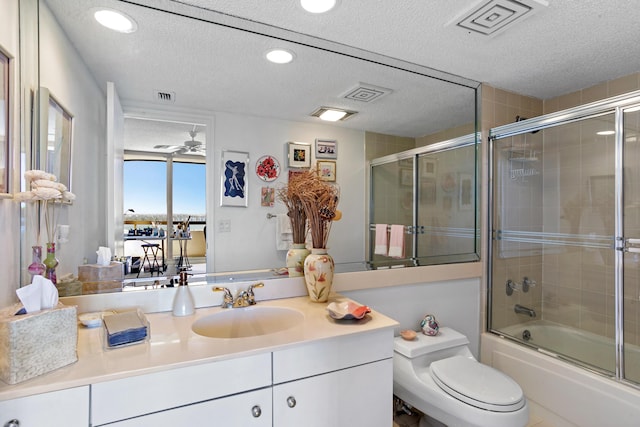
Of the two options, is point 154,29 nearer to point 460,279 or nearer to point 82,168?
point 82,168

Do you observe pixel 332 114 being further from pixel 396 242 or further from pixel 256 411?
pixel 256 411

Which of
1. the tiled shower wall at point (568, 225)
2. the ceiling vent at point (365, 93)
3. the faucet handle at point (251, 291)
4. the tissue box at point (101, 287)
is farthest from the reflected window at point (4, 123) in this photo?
the tiled shower wall at point (568, 225)

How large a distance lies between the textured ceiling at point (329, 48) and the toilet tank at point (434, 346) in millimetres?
1285

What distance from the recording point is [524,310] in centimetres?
232

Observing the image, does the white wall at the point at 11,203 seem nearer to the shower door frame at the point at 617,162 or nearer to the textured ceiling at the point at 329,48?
the textured ceiling at the point at 329,48

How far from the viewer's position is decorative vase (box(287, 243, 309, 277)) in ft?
5.22

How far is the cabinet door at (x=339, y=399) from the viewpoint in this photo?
1008mm

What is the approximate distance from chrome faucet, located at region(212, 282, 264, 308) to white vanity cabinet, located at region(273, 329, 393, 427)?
449 millimetres

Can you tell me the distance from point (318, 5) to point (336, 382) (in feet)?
5.07

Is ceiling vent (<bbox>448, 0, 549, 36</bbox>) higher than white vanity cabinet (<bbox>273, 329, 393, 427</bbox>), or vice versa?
ceiling vent (<bbox>448, 0, 549, 36</bbox>)

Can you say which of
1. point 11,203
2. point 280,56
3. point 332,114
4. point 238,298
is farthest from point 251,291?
point 280,56

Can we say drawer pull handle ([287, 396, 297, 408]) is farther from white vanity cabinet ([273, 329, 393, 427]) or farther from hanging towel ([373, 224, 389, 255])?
hanging towel ([373, 224, 389, 255])

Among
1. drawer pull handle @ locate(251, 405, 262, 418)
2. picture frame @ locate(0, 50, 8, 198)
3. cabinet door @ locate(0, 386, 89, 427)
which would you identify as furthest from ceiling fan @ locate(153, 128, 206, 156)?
drawer pull handle @ locate(251, 405, 262, 418)

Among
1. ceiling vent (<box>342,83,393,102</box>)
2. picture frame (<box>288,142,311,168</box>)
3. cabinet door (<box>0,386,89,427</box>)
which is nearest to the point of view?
cabinet door (<box>0,386,89,427</box>)
